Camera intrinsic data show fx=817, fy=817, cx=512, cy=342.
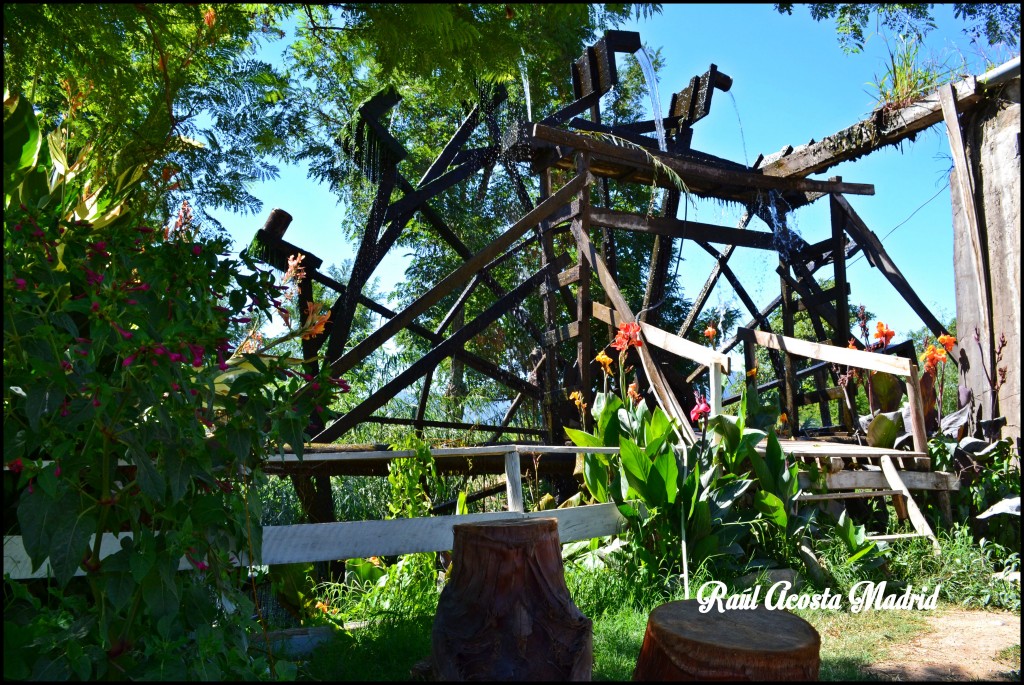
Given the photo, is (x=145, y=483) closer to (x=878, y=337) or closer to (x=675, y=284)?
(x=878, y=337)

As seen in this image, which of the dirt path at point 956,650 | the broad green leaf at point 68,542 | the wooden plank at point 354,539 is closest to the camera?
the broad green leaf at point 68,542

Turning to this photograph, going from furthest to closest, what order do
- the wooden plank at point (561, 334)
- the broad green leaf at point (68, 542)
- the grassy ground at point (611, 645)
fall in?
the wooden plank at point (561, 334) → the grassy ground at point (611, 645) → the broad green leaf at point (68, 542)

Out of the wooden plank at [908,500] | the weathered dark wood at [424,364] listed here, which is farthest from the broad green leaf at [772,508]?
the weathered dark wood at [424,364]

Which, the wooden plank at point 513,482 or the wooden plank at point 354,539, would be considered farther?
the wooden plank at point 513,482

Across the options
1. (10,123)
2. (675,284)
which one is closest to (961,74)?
(10,123)

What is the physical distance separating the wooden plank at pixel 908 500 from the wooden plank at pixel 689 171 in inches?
128

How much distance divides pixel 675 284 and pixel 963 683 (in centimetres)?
1133

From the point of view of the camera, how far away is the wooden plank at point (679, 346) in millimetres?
5094

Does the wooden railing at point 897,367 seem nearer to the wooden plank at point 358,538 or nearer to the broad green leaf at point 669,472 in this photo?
the broad green leaf at point 669,472

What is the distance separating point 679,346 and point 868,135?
3.24 m

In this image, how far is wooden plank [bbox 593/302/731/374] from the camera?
5094 mm

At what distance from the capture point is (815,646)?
2.29 metres

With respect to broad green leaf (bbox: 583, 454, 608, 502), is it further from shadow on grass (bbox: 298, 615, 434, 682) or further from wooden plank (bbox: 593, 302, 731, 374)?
shadow on grass (bbox: 298, 615, 434, 682)

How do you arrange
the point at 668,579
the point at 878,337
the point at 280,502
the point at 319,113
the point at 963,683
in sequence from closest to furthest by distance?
the point at 963,683, the point at 668,579, the point at 878,337, the point at 280,502, the point at 319,113
